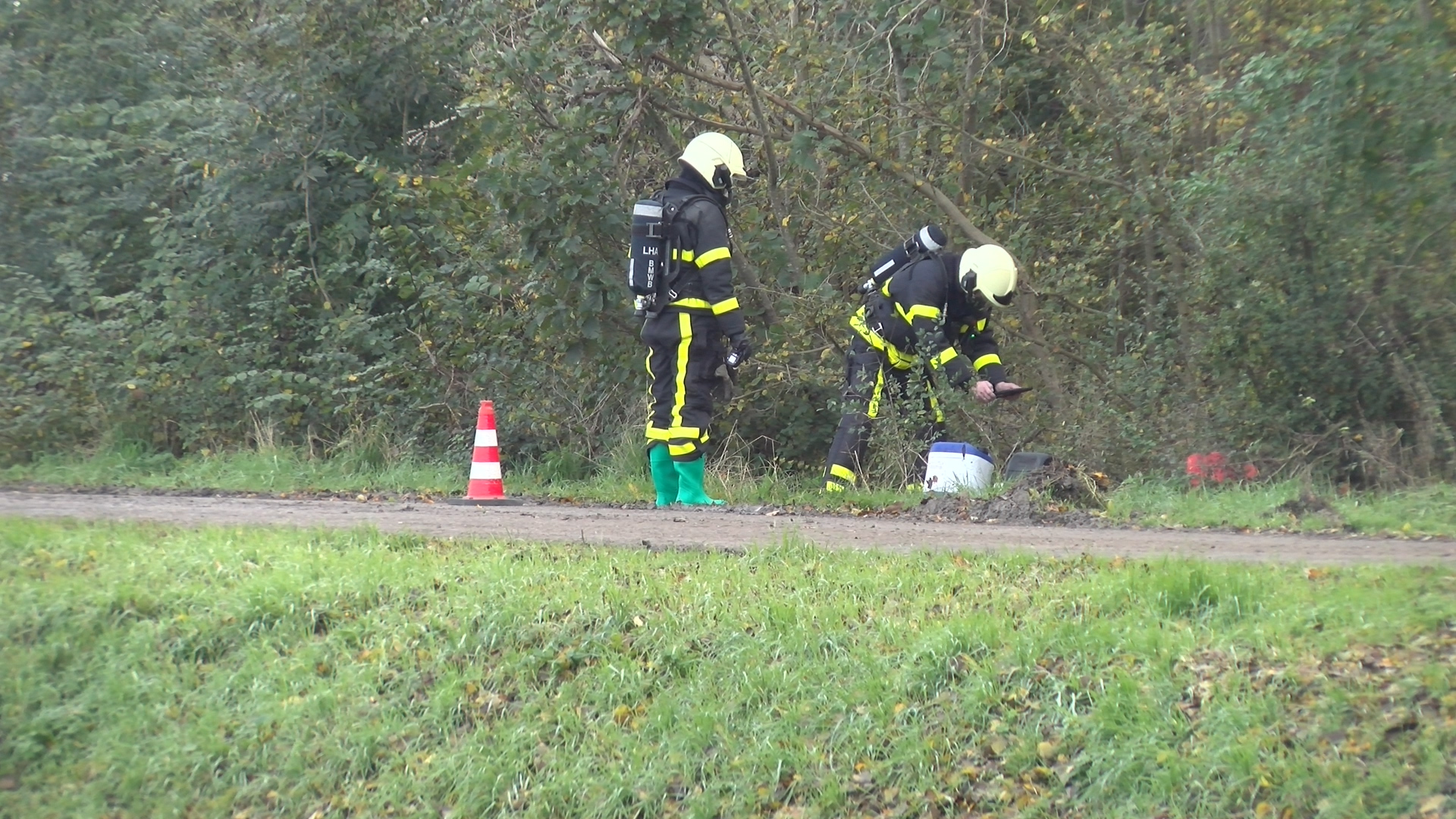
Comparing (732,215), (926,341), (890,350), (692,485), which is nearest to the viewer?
(692,485)

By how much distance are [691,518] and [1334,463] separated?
4.48m

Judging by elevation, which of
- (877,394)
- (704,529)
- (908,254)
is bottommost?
(704,529)

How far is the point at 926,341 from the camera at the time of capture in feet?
29.1

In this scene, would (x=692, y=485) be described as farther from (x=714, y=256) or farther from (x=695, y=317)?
(x=714, y=256)

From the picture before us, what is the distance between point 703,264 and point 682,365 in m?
0.67

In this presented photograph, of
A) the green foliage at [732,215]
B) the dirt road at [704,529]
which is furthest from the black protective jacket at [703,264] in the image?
the green foliage at [732,215]

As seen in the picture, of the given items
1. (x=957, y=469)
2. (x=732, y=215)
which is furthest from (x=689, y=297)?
(x=732, y=215)

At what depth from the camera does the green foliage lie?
878 cm

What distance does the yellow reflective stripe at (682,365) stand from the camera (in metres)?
8.36

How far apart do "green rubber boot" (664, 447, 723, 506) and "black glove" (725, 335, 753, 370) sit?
706 millimetres

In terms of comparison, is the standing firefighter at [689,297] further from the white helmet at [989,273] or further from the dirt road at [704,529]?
the white helmet at [989,273]

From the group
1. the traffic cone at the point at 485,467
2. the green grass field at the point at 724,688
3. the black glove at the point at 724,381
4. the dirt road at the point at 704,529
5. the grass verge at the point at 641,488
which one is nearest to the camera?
the green grass field at the point at 724,688

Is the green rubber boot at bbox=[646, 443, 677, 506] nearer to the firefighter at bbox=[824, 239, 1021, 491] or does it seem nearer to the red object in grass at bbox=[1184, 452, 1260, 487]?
the firefighter at bbox=[824, 239, 1021, 491]

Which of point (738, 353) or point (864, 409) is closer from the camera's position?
point (738, 353)
